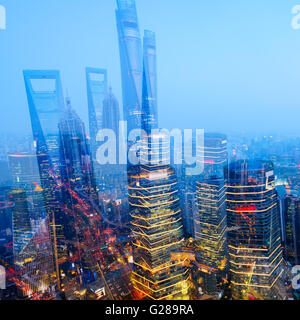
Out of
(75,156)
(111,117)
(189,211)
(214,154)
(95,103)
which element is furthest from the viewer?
(75,156)

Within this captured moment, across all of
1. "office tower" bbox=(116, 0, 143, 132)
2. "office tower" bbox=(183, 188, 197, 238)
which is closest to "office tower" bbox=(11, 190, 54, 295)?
"office tower" bbox=(116, 0, 143, 132)

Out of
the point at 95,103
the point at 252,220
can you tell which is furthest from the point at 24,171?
the point at 252,220

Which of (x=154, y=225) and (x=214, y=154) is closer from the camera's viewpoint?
(x=214, y=154)

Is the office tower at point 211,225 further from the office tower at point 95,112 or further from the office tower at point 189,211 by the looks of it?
the office tower at point 95,112

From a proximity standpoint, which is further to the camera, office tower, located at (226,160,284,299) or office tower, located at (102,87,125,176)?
office tower, located at (102,87,125,176)

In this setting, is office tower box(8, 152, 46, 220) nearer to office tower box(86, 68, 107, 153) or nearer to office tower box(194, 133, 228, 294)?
office tower box(86, 68, 107, 153)

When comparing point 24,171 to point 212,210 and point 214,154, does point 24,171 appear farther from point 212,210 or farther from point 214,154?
point 212,210

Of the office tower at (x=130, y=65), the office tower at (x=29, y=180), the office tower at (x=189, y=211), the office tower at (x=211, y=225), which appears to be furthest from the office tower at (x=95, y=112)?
the office tower at (x=211, y=225)
